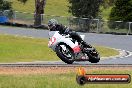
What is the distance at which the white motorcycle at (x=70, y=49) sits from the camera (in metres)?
10.9

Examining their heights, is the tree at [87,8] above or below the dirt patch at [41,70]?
below

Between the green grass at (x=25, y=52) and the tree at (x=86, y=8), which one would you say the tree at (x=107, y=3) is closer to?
the tree at (x=86, y=8)

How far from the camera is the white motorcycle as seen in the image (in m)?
10.9

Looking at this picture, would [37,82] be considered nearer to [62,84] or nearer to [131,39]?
[62,84]

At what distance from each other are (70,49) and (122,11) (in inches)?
1571

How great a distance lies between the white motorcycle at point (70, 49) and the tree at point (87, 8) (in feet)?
139

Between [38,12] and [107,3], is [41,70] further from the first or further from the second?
[107,3]

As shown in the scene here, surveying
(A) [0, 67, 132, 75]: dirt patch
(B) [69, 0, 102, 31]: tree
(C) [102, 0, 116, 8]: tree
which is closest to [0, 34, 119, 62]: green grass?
(A) [0, 67, 132, 75]: dirt patch

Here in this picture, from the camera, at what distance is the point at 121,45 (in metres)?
36.1

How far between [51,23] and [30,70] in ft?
24.5

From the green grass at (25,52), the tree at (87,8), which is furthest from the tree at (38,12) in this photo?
the green grass at (25,52)

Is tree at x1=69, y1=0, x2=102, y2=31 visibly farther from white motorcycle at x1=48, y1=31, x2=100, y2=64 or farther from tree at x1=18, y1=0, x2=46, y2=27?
white motorcycle at x1=48, y1=31, x2=100, y2=64

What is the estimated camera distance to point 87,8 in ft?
177

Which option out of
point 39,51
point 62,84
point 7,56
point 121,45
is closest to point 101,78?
point 62,84
